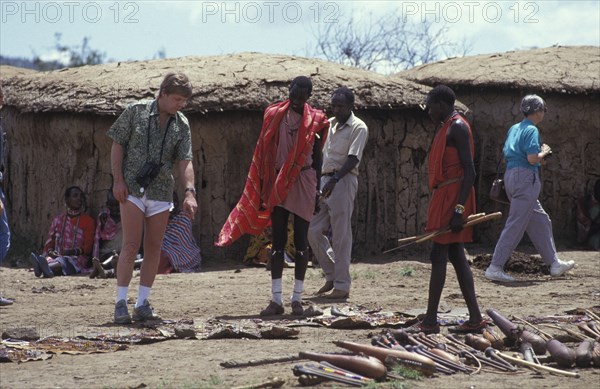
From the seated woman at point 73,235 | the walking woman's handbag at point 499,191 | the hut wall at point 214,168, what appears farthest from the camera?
the hut wall at point 214,168

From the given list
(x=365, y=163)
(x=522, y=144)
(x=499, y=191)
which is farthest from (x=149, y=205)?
(x=365, y=163)

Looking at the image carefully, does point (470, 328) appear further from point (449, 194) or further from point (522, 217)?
point (522, 217)

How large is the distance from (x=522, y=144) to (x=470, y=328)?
372 cm

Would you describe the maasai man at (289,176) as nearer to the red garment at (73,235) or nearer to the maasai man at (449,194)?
the maasai man at (449,194)

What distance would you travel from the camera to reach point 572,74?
14.2 meters

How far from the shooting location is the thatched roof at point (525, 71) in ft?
45.9

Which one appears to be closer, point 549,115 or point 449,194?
point 449,194

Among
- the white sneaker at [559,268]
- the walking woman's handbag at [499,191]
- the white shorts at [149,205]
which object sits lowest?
the white sneaker at [559,268]

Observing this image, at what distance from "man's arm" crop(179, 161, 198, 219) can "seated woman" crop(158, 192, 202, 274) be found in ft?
13.2

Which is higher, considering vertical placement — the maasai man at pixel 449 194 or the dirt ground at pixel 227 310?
the maasai man at pixel 449 194

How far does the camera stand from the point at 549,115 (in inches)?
561

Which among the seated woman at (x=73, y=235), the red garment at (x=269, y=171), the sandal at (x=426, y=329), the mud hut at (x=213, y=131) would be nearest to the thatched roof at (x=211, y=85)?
the mud hut at (x=213, y=131)

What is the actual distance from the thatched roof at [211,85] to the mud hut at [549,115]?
5.20 ft

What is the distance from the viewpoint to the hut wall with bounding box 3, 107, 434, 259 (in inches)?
492
